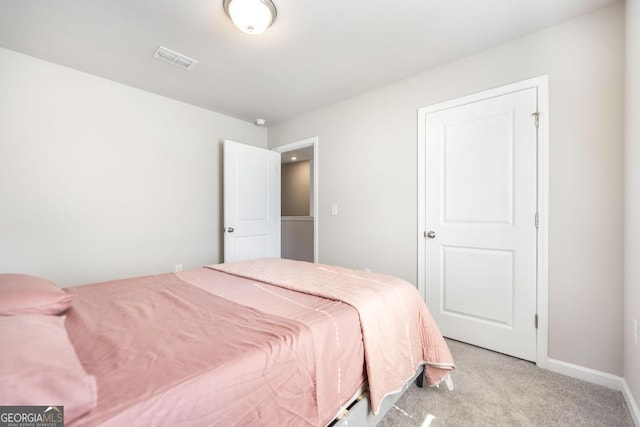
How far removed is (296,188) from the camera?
650 centimetres

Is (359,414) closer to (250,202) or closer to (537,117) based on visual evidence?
(537,117)

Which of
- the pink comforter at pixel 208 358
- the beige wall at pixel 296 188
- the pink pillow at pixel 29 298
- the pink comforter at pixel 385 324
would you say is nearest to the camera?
the pink comforter at pixel 208 358

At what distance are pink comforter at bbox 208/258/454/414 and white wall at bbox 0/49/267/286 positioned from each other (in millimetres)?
1709

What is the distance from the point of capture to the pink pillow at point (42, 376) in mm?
530

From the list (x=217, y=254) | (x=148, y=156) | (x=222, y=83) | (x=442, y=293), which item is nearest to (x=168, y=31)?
(x=222, y=83)

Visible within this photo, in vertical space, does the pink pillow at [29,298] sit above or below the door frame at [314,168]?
below

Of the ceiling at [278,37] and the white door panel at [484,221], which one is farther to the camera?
the white door panel at [484,221]

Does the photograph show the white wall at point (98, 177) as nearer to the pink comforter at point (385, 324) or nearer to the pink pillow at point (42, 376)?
the pink comforter at point (385, 324)

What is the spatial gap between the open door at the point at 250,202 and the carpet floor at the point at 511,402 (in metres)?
2.46

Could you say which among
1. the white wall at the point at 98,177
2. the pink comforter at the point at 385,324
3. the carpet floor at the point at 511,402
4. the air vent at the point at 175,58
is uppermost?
the air vent at the point at 175,58

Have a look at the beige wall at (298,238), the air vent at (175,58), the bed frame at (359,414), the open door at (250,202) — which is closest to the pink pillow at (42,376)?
the bed frame at (359,414)

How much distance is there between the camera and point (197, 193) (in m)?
3.36

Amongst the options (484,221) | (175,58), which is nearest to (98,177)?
(175,58)

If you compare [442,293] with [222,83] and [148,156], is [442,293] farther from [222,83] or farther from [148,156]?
[148,156]
